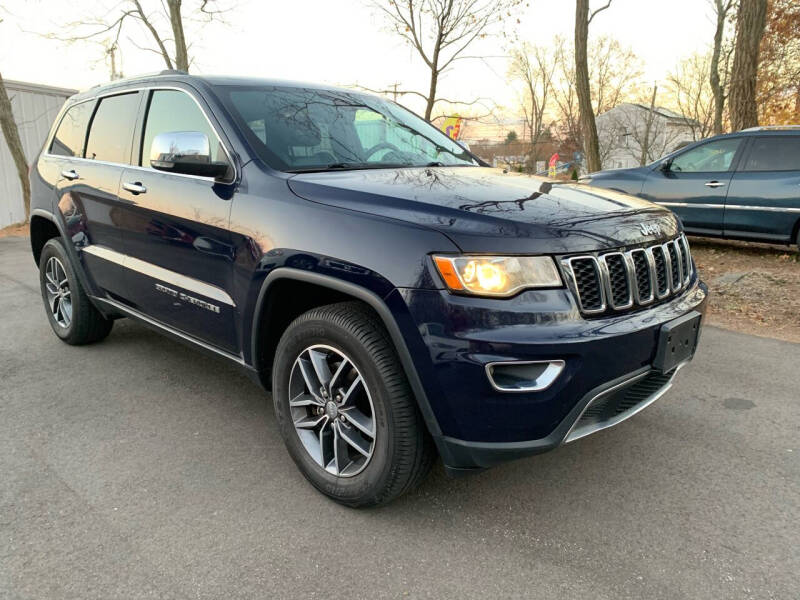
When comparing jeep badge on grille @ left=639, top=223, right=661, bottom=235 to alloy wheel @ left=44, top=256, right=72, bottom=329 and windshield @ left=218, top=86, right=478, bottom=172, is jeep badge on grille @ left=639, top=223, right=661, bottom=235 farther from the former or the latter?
alloy wheel @ left=44, top=256, right=72, bottom=329

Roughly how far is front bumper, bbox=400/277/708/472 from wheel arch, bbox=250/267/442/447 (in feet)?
0.13

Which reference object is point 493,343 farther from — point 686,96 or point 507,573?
point 686,96

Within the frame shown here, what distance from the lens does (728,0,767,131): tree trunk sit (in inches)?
379

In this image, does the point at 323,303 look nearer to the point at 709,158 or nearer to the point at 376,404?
the point at 376,404

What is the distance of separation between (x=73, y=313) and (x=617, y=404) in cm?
390

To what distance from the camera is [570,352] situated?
2.09 meters

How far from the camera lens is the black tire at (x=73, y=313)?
4387mm

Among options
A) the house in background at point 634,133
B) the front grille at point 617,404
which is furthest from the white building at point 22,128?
the house in background at point 634,133

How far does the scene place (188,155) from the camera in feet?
9.45

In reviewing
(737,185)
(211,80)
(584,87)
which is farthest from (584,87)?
(211,80)

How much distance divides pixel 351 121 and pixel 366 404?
5.84 feet

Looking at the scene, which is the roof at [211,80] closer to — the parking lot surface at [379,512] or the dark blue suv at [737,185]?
the parking lot surface at [379,512]

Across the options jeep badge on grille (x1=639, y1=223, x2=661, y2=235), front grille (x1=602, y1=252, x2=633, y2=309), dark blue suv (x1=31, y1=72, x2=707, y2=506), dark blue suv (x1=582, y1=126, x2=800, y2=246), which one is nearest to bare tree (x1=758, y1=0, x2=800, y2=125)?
dark blue suv (x1=582, y1=126, x2=800, y2=246)

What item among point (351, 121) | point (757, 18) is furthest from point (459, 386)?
point (757, 18)
